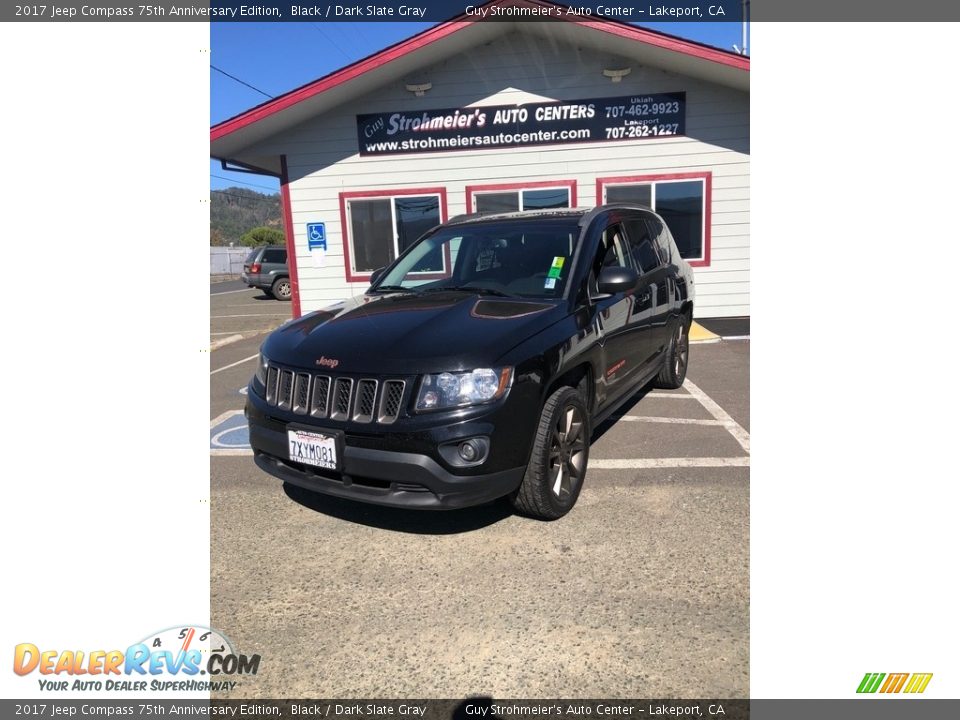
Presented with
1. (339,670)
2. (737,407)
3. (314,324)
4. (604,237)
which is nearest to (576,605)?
(339,670)

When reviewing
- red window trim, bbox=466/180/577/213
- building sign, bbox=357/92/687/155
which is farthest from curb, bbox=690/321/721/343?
building sign, bbox=357/92/687/155

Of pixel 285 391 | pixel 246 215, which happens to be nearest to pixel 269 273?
pixel 285 391

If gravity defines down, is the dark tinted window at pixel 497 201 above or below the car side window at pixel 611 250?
above

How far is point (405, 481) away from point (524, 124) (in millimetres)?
8813

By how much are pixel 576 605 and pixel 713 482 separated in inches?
63.6

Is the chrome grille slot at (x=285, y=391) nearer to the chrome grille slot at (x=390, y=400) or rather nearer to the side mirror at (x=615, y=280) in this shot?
the chrome grille slot at (x=390, y=400)

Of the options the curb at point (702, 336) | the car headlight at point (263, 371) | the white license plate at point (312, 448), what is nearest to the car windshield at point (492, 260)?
the car headlight at point (263, 371)

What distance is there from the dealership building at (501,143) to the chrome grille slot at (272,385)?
771 cm

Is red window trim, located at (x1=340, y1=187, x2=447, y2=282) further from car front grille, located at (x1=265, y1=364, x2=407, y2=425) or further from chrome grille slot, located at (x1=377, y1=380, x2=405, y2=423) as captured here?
chrome grille slot, located at (x1=377, y1=380, x2=405, y2=423)

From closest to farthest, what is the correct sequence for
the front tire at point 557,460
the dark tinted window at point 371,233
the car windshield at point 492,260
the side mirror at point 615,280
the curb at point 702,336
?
the front tire at point 557,460 < the side mirror at point 615,280 < the car windshield at point 492,260 < the curb at point 702,336 < the dark tinted window at point 371,233

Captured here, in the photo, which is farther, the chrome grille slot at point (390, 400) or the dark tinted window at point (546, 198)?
the dark tinted window at point (546, 198)

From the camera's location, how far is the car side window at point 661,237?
5426mm

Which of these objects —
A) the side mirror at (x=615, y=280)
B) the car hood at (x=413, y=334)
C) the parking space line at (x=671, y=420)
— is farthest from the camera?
the parking space line at (x=671, y=420)
